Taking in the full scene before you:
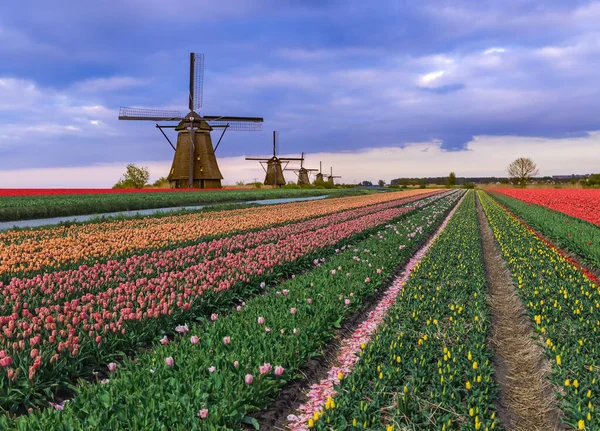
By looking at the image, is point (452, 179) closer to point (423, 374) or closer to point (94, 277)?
point (94, 277)

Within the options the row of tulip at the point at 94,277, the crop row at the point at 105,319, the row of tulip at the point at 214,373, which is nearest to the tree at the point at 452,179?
the row of tulip at the point at 94,277

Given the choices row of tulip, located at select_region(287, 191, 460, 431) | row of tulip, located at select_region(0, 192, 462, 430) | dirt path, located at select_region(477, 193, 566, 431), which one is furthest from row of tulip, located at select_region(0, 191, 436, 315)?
dirt path, located at select_region(477, 193, 566, 431)

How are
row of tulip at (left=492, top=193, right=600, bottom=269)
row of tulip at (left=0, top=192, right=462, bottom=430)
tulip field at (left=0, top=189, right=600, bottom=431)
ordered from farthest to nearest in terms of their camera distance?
row of tulip at (left=492, top=193, right=600, bottom=269), tulip field at (left=0, top=189, right=600, bottom=431), row of tulip at (left=0, top=192, right=462, bottom=430)

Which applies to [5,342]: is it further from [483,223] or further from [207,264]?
[483,223]

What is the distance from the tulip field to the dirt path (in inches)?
4.1

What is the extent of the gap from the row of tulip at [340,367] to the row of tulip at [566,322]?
2.51m

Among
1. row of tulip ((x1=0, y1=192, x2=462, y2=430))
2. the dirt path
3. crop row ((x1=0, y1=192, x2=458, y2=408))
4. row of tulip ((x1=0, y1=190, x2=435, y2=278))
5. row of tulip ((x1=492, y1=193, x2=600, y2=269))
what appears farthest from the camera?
row of tulip ((x1=492, y1=193, x2=600, y2=269))

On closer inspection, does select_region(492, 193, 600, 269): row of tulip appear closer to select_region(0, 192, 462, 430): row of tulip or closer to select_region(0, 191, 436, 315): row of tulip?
select_region(0, 192, 462, 430): row of tulip

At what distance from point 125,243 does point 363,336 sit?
8693mm

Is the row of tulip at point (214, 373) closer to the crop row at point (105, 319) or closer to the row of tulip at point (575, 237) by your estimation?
the crop row at point (105, 319)

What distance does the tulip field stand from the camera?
14.4 ft

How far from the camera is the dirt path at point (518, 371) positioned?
195 inches

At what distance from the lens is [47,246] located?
41.2 feet

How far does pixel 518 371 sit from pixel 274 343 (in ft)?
11.9
